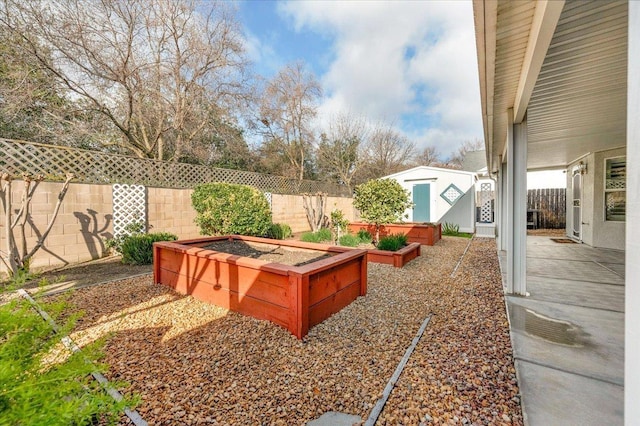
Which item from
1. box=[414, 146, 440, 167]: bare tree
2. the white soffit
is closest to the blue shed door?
the white soffit

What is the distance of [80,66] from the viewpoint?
7.72m

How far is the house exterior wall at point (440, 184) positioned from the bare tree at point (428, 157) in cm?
1293

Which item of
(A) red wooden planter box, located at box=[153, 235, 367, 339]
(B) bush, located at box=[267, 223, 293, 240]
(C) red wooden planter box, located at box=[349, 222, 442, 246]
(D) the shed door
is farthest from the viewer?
(D) the shed door

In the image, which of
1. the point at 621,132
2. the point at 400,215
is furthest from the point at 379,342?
the point at 621,132

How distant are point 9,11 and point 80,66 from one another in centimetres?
151

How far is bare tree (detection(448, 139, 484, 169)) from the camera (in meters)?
29.7

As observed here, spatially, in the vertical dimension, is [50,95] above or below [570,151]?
above

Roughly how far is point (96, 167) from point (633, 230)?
26.3 feet

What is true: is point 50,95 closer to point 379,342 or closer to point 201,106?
point 201,106

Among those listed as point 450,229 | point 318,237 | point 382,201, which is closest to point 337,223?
point 318,237

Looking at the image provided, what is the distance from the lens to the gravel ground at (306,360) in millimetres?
1851

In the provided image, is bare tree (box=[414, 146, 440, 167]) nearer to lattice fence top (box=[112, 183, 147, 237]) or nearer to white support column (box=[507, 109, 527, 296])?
white support column (box=[507, 109, 527, 296])

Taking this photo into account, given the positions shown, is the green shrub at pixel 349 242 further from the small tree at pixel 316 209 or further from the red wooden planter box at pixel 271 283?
the red wooden planter box at pixel 271 283

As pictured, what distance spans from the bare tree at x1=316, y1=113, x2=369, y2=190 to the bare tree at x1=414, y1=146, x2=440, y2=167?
351 inches
